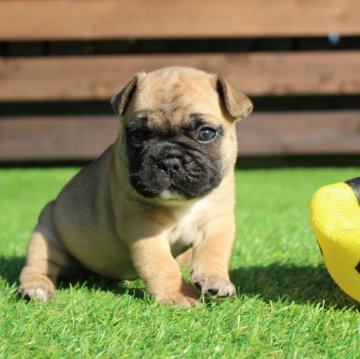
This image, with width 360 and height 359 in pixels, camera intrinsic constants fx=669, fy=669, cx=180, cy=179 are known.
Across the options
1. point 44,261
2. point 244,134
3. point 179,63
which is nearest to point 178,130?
point 44,261

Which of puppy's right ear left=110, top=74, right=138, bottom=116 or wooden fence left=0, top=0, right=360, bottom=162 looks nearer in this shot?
puppy's right ear left=110, top=74, right=138, bottom=116

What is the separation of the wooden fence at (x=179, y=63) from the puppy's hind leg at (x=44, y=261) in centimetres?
473

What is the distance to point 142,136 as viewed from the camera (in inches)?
119

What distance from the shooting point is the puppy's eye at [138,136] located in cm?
301

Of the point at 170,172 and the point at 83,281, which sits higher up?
Answer: the point at 170,172

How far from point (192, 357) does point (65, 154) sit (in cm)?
675

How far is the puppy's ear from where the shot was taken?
3.14 m

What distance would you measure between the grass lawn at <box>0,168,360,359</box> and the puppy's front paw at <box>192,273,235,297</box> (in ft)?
0.14

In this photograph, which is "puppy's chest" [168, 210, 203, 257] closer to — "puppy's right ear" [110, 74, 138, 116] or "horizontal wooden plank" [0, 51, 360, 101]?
"puppy's right ear" [110, 74, 138, 116]

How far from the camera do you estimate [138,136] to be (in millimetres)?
3039

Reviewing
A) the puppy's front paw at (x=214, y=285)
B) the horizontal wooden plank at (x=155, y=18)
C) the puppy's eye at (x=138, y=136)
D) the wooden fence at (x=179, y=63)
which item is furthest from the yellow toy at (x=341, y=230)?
the horizontal wooden plank at (x=155, y=18)

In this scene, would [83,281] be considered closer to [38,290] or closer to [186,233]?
[38,290]

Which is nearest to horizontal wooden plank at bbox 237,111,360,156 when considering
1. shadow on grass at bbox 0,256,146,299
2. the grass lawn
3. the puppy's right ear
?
the grass lawn

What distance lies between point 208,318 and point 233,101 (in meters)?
A: 1.14
